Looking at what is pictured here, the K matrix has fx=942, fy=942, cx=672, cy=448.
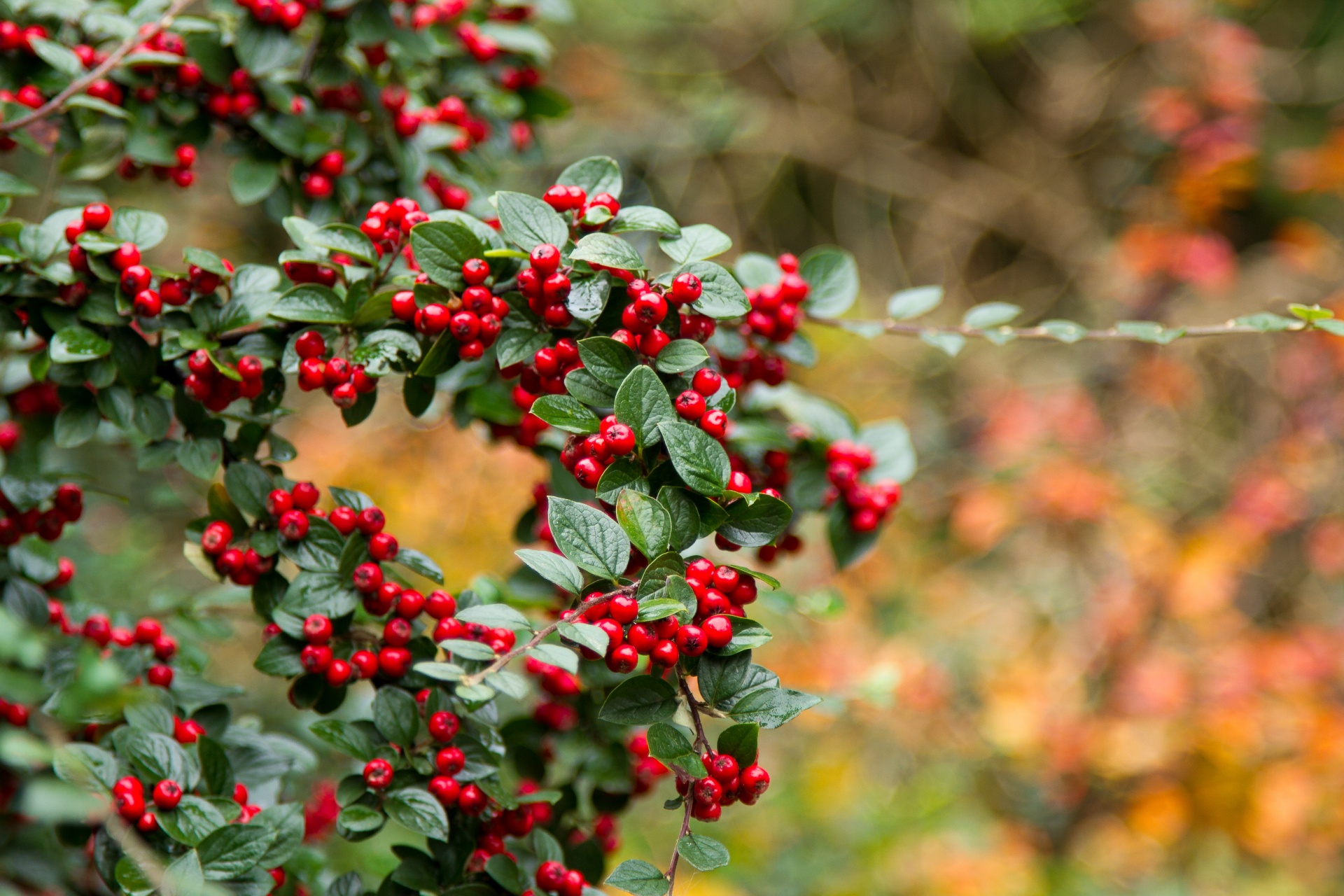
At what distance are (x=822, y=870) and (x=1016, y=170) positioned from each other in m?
2.55

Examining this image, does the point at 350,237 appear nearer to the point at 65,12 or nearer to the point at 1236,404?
the point at 65,12

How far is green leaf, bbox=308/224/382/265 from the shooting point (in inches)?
28.7

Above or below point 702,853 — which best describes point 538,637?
above

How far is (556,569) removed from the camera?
0.65 metres

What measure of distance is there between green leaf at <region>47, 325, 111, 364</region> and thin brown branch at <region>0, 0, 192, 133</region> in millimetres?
216

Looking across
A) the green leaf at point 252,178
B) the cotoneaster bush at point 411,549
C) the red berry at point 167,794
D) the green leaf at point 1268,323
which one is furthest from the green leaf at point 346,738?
the green leaf at point 1268,323

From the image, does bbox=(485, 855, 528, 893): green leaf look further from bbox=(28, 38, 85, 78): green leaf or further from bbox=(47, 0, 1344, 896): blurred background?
bbox=(47, 0, 1344, 896): blurred background

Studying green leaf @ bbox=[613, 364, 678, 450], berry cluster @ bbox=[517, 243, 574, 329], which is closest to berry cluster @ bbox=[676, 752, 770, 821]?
green leaf @ bbox=[613, 364, 678, 450]

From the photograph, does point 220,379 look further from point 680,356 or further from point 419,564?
point 680,356

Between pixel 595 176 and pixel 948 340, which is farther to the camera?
pixel 948 340

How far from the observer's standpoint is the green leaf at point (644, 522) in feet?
2.11

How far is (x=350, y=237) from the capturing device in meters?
0.75

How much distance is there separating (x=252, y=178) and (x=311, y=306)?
31 cm

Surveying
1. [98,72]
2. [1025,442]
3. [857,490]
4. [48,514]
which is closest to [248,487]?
[48,514]
